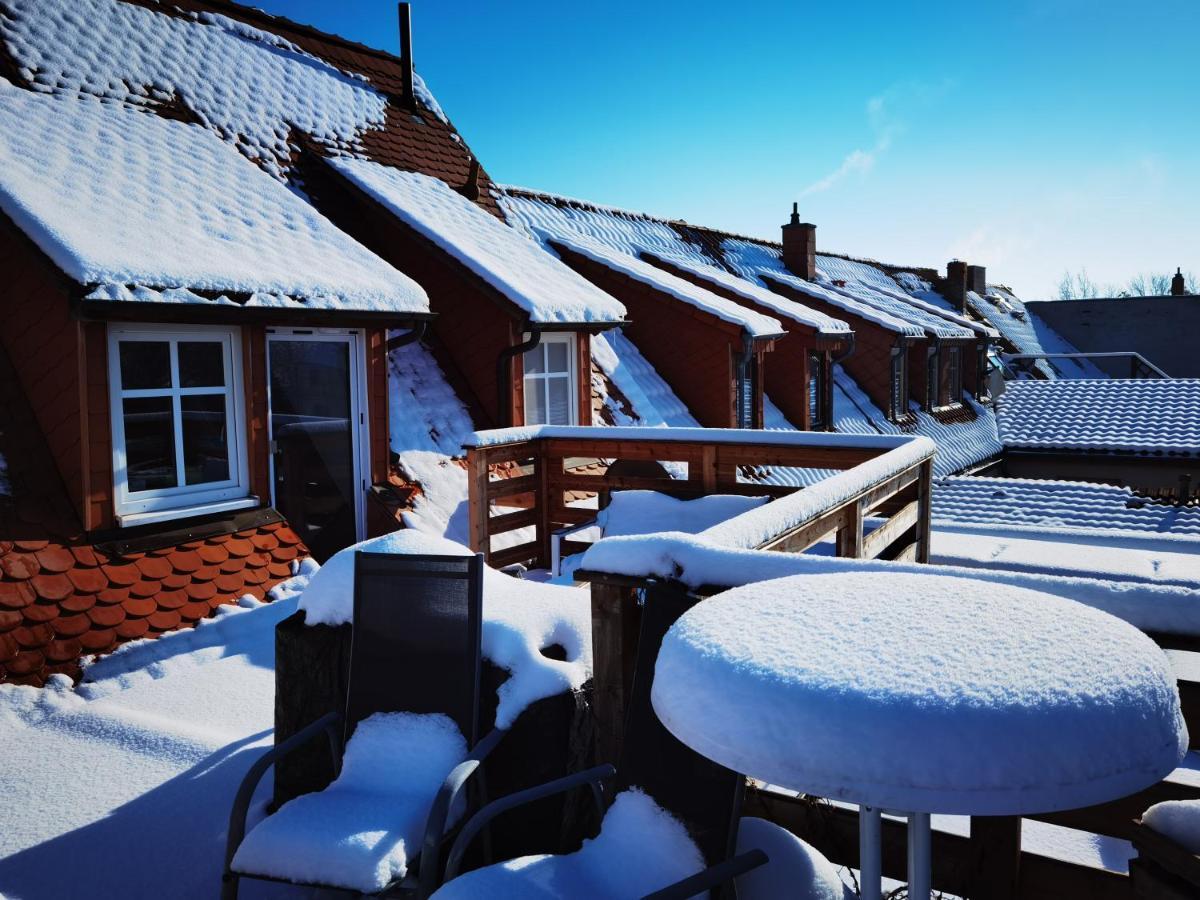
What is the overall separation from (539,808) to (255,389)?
512cm

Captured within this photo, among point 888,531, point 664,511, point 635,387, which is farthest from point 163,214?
point 635,387

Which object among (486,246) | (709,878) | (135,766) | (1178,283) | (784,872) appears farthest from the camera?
(1178,283)

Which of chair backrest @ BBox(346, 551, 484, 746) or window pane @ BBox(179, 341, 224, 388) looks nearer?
chair backrest @ BBox(346, 551, 484, 746)

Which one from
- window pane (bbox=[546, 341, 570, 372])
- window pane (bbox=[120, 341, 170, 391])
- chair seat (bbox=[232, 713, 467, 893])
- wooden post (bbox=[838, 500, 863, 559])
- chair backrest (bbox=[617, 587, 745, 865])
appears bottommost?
Result: chair seat (bbox=[232, 713, 467, 893])

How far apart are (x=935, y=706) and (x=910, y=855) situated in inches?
22.7

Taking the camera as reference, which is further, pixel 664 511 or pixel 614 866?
pixel 664 511

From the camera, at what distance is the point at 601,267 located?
12.9 meters

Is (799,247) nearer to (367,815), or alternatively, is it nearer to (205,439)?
(205,439)

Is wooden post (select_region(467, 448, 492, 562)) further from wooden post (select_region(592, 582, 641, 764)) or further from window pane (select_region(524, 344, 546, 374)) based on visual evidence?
wooden post (select_region(592, 582, 641, 764))

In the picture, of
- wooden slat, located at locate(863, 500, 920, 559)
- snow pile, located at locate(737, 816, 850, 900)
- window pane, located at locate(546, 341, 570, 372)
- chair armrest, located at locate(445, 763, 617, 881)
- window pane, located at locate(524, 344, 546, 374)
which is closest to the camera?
snow pile, located at locate(737, 816, 850, 900)

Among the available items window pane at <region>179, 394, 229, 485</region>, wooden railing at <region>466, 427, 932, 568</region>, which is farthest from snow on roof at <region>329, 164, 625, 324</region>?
window pane at <region>179, 394, 229, 485</region>

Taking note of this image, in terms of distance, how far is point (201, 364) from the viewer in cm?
677

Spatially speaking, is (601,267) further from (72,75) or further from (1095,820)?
(1095,820)

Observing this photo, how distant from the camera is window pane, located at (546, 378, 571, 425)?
33.7 ft
